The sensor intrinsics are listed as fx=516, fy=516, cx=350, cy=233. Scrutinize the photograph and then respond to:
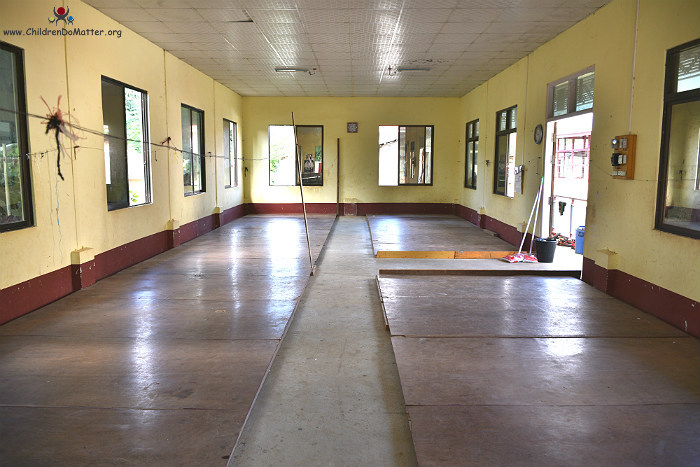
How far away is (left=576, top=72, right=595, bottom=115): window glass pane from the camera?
6.23m

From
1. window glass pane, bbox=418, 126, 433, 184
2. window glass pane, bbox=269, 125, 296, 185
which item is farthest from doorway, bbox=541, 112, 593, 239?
window glass pane, bbox=269, 125, 296, 185

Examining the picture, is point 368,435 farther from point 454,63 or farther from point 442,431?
point 454,63

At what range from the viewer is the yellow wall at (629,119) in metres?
4.37

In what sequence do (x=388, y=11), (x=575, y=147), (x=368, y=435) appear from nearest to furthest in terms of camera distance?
(x=368, y=435), (x=388, y=11), (x=575, y=147)

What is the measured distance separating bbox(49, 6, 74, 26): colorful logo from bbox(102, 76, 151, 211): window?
0.90 metres

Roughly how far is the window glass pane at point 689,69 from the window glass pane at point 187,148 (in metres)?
7.24

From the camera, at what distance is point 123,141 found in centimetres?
676

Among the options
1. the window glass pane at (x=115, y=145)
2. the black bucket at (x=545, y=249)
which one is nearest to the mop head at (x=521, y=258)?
the black bucket at (x=545, y=249)

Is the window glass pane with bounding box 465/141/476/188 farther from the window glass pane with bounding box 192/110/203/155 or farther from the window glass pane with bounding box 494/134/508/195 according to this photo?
the window glass pane with bounding box 192/110/203/155

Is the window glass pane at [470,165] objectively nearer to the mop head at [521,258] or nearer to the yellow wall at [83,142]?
the mop head at [521,258]

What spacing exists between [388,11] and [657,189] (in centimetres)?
347

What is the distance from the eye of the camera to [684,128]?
14.3 feet

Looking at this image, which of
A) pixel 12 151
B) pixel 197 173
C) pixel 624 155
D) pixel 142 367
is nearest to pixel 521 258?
pixel 624 155

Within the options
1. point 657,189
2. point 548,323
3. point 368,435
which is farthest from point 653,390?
point 657,189
